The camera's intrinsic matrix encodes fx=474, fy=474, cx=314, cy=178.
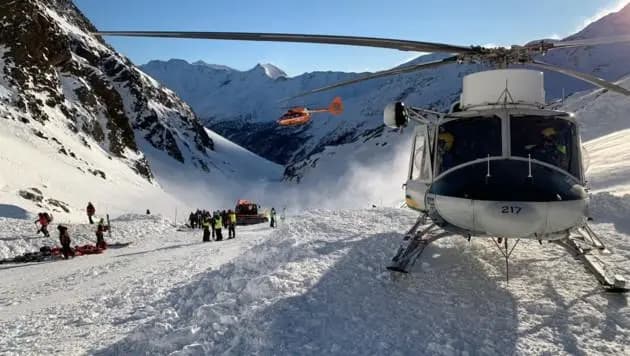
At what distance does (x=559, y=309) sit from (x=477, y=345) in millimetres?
1753

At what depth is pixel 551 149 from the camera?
7.20 metres

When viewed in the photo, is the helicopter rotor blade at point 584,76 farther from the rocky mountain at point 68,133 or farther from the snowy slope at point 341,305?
the rocky mountain at point 68,133

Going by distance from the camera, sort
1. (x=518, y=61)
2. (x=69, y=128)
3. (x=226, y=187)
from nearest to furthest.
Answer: (x=518, y=61), (x=69, y=128), (x=226, y=187)

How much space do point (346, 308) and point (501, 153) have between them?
328 cm

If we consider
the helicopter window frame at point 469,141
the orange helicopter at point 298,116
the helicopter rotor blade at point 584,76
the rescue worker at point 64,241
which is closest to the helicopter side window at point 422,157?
the helicopter window frame at point 469,141

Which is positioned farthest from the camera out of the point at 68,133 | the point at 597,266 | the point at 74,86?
the point at 74,86

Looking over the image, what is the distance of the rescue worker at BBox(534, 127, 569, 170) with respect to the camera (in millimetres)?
7117

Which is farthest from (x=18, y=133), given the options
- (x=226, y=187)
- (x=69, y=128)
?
(x=226, y=187)

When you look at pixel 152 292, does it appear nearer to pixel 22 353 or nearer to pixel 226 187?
pixel 22 353

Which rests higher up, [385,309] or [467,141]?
[467,141]

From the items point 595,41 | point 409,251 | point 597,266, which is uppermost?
point 595,41

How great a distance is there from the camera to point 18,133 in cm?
4753

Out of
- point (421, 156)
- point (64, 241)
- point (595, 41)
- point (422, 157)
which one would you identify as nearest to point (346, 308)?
point (422, 157)

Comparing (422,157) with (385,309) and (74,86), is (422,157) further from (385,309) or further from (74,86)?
(74,86)
